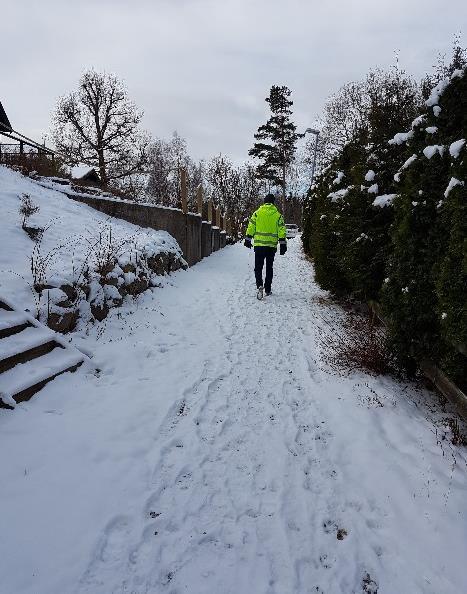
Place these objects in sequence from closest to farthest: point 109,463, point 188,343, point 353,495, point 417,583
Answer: point 417,583, point 353,495, point 109,463, point 188,343

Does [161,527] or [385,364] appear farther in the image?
[385,364]

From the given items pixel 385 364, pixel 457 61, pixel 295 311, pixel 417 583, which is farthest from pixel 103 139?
pixel 417 583

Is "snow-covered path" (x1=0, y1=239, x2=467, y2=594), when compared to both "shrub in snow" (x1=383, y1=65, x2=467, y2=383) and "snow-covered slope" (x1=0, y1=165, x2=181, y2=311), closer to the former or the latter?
"shrub in snow" (x1=383, y1=65, x2=467, y2=383)

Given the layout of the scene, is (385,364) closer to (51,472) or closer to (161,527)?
(161,527)

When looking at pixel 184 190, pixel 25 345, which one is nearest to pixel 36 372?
pixel 25 345

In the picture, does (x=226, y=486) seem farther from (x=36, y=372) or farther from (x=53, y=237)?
(x=53, y=237)

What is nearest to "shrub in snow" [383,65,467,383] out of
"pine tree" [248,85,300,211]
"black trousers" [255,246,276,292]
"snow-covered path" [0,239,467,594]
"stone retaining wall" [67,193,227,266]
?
"snow-covered path" [0,239,467,594]

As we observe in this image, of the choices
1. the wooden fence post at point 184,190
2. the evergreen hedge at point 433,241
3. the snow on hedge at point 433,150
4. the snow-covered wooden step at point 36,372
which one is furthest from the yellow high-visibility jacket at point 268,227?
the snow-covered wooden step at point 36,372

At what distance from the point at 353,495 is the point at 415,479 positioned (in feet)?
1.61

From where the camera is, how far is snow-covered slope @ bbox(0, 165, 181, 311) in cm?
483

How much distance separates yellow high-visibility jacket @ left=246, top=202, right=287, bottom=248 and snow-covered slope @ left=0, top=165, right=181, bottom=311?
7.42 ft

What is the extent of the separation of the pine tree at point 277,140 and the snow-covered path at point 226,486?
1444 inches

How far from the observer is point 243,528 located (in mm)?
2283

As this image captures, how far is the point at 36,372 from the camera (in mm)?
3566
